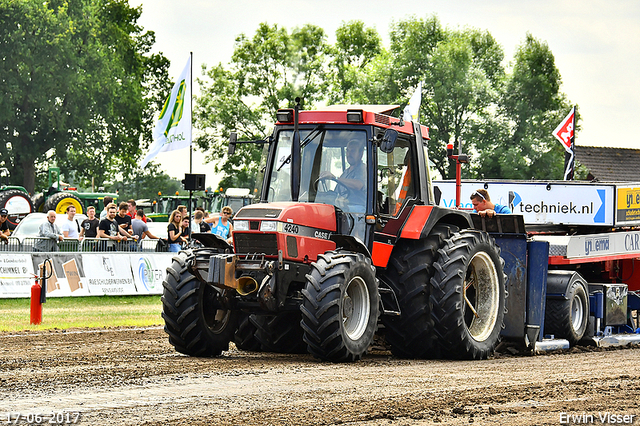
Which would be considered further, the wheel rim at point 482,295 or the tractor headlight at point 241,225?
the wheel rim at point 482,295

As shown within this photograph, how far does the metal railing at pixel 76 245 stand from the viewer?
17350mm

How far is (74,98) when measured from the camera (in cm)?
4631

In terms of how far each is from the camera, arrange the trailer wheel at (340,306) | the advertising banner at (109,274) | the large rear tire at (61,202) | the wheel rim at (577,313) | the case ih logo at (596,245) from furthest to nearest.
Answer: the large rear tire at (61,202)
the advertising banner at (109,274)
the case ih logo at (596,245)
the wheel rim at (577,313)
the trailer wheel at (340,306)

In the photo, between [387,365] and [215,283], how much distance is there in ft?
6.16

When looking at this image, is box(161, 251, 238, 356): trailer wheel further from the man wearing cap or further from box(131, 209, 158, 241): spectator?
box(131, 209, 158, 241): spectator

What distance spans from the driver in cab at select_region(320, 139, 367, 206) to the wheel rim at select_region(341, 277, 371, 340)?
1.00 m

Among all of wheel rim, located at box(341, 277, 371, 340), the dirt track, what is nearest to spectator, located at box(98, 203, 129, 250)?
the dirt track

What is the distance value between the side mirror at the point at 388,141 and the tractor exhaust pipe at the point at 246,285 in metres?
1.87

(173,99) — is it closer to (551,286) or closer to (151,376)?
(551,286)

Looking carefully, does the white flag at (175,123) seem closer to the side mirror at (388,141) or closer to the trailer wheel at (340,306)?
the side mirror at (388,141)

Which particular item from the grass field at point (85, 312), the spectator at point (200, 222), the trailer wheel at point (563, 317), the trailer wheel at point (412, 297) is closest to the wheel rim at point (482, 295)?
the trailer wheel at point (412, 297)

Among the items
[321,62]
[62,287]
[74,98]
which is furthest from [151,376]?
[321,62]

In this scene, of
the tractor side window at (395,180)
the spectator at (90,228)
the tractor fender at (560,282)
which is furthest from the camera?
the spectator at (90,228)

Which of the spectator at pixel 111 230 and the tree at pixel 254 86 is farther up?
the tree at pixel 254 86
